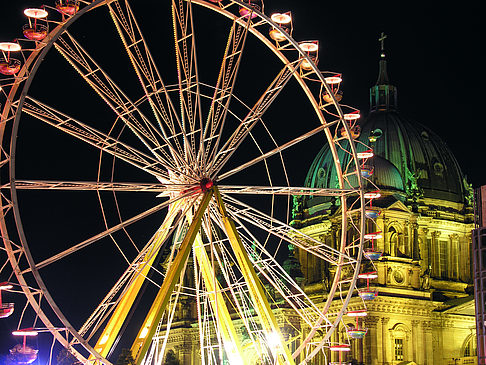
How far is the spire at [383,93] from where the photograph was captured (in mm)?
134375

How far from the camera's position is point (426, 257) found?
112 meters

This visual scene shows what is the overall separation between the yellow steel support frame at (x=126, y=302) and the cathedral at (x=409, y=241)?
3499 centimetres

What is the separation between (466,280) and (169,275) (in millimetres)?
77328

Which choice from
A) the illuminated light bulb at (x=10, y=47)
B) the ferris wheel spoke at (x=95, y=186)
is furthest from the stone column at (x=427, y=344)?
the illuminated light bulb at (x=10, y=47)

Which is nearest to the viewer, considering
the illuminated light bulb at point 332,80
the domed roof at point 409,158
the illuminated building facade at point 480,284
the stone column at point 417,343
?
the illuminated light bulb at point 332,80

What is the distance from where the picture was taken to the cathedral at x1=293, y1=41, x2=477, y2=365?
97.2 meters

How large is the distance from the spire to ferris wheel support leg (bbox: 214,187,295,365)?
89.1 metres

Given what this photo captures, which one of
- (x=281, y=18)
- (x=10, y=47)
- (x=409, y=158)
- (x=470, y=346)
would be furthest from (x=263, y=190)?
(x=409, y=158)

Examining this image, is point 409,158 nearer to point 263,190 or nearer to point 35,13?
point 263,190

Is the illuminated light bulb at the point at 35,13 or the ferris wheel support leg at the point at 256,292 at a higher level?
the illuminated light bulb at the point at 35,13

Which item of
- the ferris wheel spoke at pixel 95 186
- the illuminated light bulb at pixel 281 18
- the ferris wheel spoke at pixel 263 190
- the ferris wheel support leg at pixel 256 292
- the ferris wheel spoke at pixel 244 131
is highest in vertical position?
the illuminated light bulb at pixel 281 18

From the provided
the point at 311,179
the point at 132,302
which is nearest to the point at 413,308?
the point at 311,179

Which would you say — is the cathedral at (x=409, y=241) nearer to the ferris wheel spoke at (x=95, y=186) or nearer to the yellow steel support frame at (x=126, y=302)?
the yellow steel support frame at (x=126, y=302)

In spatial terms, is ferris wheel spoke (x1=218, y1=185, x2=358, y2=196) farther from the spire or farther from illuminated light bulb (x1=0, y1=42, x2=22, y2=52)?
the spire
